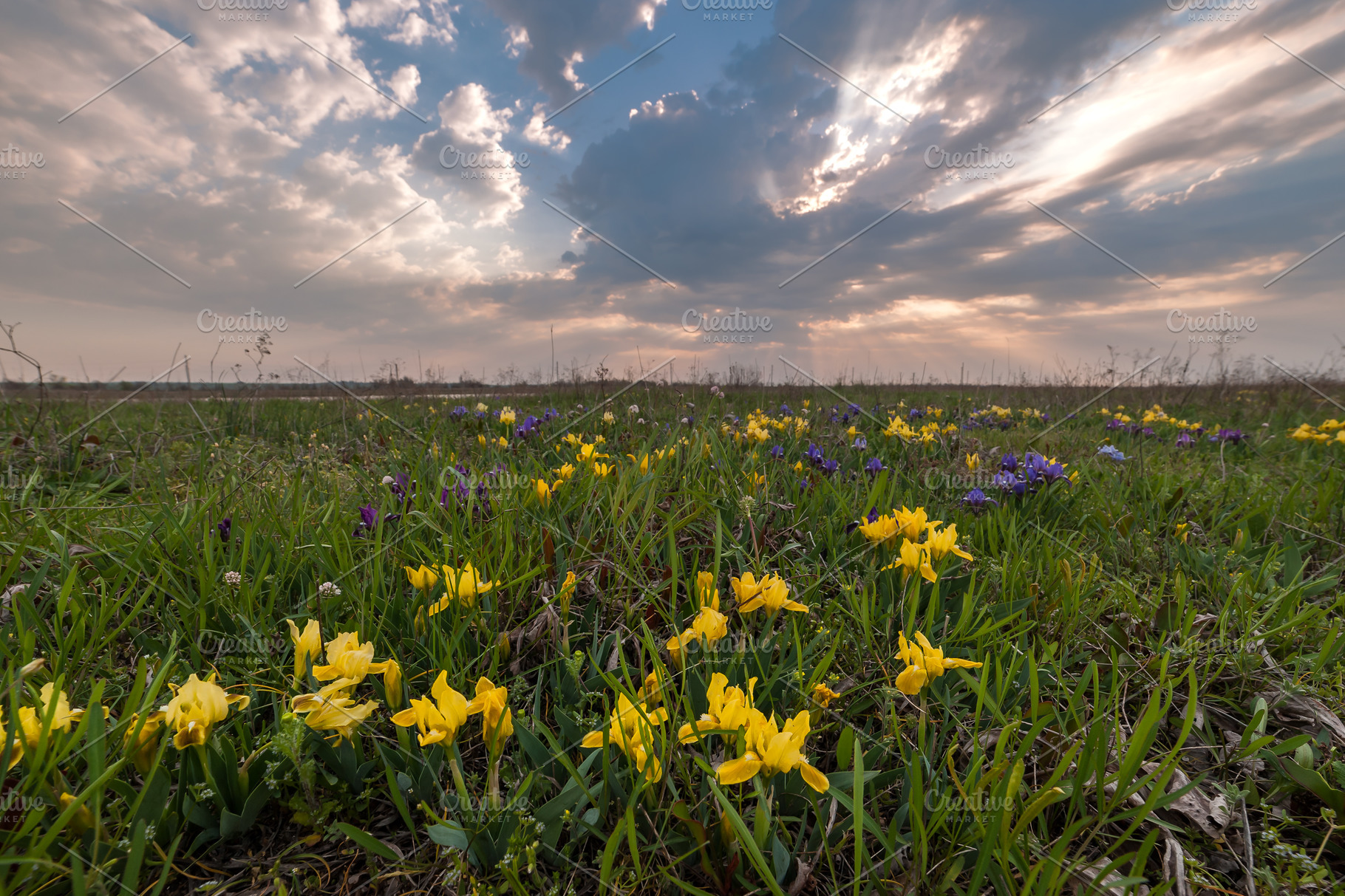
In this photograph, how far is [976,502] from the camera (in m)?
2.97

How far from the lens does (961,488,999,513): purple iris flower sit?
2967 mm

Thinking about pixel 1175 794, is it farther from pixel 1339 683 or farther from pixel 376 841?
pixel 376 841

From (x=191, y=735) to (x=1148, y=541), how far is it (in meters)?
3.84

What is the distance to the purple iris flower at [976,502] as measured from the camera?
2967mm

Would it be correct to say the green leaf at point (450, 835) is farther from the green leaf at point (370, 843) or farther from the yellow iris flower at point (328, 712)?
the yellow iris flower at point (328, 712)

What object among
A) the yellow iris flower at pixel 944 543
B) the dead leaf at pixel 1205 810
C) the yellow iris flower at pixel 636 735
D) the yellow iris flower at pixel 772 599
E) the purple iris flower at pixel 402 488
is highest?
the purple iris flower at pixel 402 488

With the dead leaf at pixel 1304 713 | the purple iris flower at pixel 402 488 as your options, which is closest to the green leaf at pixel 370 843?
the purple iris flower at pixel 402 488

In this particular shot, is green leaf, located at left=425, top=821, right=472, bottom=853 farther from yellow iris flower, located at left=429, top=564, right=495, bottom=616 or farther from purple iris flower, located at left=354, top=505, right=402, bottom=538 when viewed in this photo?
purple iris flower, located at left=354, top=505, right=402, bottom=538

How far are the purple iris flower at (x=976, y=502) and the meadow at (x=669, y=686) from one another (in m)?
0.02

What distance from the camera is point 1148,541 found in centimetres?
287

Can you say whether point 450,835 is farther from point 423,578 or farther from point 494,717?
point 423,578

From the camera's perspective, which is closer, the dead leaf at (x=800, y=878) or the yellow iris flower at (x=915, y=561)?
the dead leaf at (x=800, y=878)

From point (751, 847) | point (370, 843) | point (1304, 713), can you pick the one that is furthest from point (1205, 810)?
point (370, 843)

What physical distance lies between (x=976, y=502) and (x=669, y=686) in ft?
7.39
